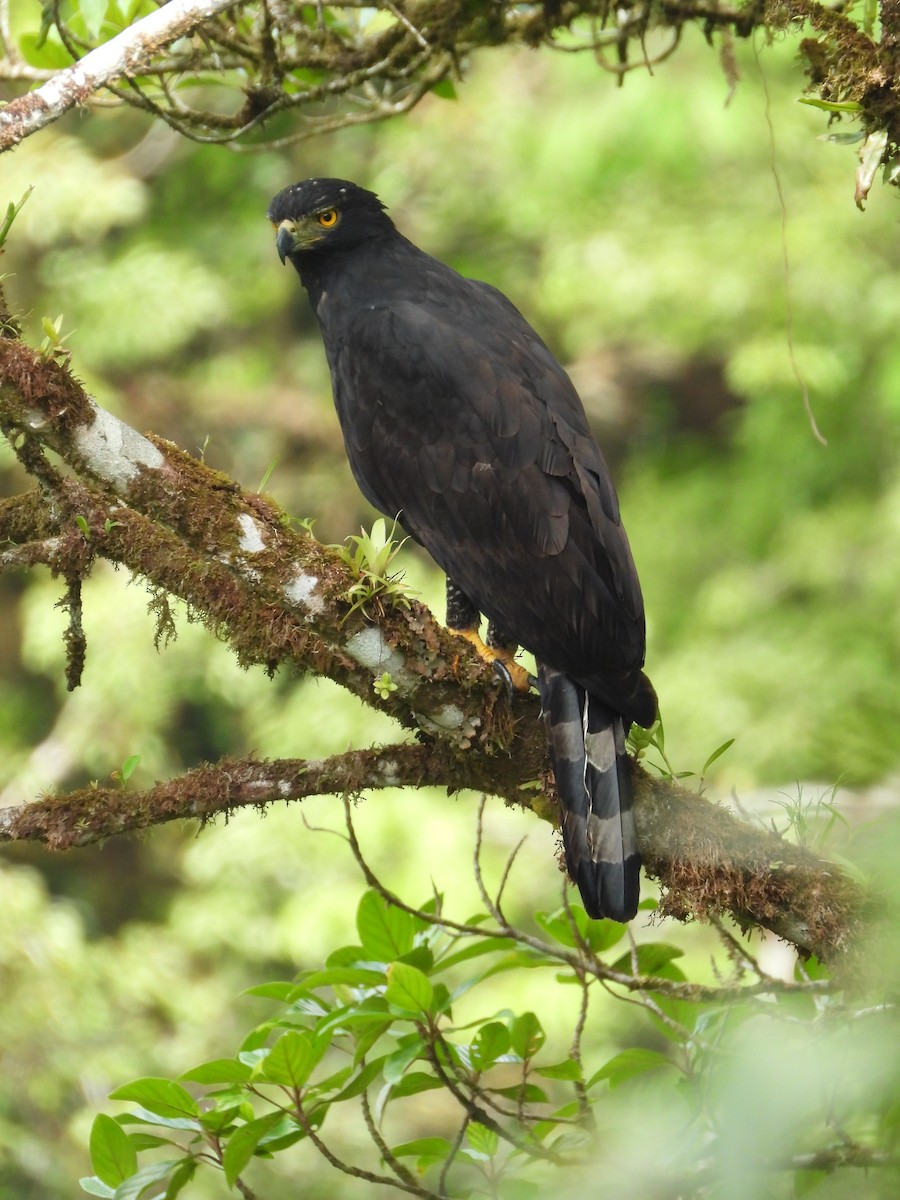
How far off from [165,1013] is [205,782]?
5.59 meters

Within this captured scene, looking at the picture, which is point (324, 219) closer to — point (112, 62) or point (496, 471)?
point (496, 471)

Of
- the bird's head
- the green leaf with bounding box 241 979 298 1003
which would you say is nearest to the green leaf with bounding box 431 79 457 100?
the bird's head

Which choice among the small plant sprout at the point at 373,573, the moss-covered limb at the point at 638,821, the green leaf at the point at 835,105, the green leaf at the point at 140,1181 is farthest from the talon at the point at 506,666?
the green leaf at the point at 835,105

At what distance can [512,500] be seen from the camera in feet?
9.06

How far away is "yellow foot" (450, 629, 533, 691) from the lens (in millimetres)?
2635

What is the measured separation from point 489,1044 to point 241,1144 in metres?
0.48

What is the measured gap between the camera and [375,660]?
2.26 metres

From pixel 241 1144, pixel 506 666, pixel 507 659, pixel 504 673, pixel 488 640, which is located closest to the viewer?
pixel 241 1144

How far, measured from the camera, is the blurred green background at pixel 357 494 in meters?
6.71

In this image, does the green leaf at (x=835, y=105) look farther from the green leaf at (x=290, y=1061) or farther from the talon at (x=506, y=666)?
the green leaf at (x=290, y=1061)

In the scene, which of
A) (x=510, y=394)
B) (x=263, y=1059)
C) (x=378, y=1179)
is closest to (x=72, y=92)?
(x=510, y=394)

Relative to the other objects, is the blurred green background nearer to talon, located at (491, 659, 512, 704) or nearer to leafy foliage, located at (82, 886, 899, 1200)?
talon, located at (491, 659, 512, 704)

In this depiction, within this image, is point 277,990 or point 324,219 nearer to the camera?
point 277,990

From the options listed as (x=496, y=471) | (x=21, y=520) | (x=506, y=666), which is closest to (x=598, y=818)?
(x=506, y=666)
